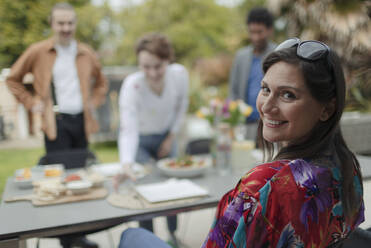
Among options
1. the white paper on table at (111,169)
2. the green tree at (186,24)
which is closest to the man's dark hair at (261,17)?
the white paper on table at (111,169)

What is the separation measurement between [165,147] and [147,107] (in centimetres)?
31

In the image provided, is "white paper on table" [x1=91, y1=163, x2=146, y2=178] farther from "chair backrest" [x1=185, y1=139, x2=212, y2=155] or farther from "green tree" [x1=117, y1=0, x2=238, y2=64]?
"green tree" [x1=117, y1=0, x2=238, y2=64]

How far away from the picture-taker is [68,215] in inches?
59.0

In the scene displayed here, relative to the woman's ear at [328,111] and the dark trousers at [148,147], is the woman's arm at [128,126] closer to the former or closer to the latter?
the dark trousers at [148,147]

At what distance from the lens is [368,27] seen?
17.2 ft

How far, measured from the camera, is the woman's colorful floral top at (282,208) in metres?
0.88

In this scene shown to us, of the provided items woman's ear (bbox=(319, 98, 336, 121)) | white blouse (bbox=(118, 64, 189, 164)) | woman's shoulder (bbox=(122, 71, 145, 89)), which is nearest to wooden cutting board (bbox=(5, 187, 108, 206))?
white blouse (bbox=(118, 64, 189, 164))

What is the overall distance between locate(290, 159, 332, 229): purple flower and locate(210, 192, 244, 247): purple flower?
0.14 metres

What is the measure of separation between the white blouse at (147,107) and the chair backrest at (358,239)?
4.36 ft

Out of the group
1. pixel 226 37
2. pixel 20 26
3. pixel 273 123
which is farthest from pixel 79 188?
pixel 226 37

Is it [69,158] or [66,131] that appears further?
[66,131]

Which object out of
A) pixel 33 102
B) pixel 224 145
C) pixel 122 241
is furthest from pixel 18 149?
pixel 122 241

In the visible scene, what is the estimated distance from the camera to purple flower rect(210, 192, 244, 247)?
92 cm

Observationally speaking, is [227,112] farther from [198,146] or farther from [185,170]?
[198,146]
